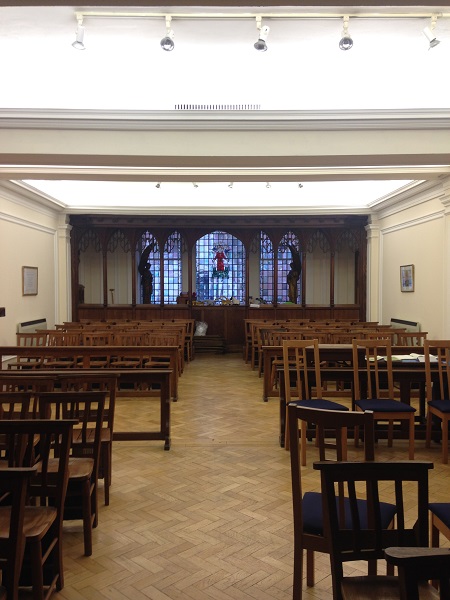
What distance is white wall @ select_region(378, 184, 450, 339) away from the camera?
8.51 meters

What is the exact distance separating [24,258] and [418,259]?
760 cm

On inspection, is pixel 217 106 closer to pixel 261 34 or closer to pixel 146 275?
pixel 261 34

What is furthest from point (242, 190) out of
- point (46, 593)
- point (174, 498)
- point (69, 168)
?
point (46, 593)

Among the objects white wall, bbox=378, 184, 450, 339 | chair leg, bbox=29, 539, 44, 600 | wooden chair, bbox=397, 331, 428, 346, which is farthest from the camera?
white wall, bbox=378, 184, 450, 339

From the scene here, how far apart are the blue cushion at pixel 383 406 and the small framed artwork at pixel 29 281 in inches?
290

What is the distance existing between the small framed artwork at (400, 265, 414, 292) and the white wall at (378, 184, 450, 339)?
0.33 feet

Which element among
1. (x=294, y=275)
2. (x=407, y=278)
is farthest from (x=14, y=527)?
(x=294, y=275)

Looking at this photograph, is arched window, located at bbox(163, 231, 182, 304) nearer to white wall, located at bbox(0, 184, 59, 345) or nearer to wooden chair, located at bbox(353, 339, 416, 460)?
white wall, located at bbox(0, 184, 59, 345)

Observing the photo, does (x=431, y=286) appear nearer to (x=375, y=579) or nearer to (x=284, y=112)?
(x=284, y=112)

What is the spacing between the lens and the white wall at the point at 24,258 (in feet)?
29.7

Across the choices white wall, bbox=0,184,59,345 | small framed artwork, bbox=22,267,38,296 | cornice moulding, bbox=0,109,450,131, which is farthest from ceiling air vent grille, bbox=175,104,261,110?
small framed artwork, bbox=22,267,38,296

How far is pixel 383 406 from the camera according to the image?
4645 millimetres

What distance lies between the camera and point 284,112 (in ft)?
19.2

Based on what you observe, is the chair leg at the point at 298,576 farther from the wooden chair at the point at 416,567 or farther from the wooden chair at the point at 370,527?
the wooden chair at the point at 416,567
